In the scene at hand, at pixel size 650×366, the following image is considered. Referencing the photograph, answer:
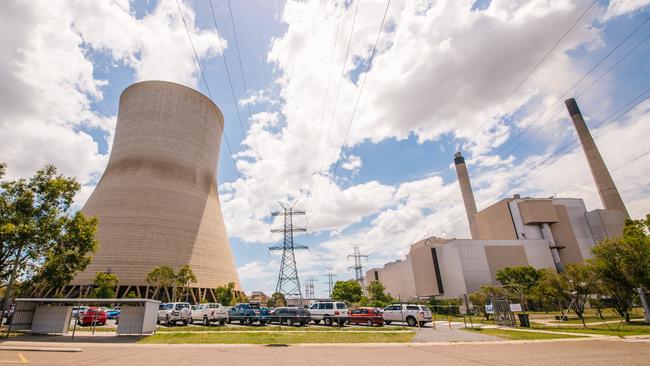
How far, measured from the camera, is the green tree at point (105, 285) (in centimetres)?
3556

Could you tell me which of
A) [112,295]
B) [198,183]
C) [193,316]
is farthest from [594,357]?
[198,183]

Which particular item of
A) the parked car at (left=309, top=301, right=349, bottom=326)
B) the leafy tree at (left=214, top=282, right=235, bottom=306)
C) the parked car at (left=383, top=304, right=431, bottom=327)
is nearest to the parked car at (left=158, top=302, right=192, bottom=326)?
the parked car at (left=309, top=301, right=349, bottom=326)

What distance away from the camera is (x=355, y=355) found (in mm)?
11281

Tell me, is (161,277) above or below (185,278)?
above

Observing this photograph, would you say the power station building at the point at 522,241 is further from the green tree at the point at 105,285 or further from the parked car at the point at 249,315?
the green tree at the point at 105,285

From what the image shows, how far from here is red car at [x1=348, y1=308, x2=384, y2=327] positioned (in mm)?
24094

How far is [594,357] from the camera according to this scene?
10.1m

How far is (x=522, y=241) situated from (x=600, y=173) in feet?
76.7

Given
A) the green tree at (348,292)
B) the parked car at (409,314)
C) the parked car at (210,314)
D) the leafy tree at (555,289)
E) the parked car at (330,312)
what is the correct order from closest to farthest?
the parked car at (330,312) → the parked car at (409,314) → the parked car at (210,314) → the leafy tree at (555,289) → the green tree at (348,292)

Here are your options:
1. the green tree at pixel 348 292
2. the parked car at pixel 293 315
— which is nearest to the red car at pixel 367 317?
the parked car at pixel 293 315

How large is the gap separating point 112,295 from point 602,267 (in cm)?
4809

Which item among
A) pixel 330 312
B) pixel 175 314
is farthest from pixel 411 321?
pixel 175 314

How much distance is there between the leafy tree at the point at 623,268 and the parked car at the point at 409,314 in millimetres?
13311

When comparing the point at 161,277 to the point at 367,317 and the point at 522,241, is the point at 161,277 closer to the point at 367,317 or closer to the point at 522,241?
the point at 367,317
